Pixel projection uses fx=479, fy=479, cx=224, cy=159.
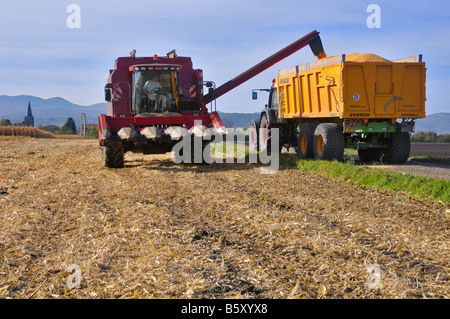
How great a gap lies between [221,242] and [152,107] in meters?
9.38

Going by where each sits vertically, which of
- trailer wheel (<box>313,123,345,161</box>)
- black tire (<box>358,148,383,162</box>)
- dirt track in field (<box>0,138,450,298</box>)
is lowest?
dirt track in field (<box>0,138,450,298</box>)

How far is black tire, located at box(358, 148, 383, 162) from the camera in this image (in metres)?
14.5

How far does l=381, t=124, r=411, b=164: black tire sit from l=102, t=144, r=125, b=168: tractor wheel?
7.40m

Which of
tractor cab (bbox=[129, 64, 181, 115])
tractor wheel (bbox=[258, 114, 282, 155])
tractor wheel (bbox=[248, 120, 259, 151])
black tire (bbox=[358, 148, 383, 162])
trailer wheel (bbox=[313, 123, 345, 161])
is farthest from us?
tractor wheel (bbox=[248, 120, 259, 151])

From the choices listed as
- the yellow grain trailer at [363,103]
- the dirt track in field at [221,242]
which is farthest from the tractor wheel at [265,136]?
the dirt track in field at [221,242]

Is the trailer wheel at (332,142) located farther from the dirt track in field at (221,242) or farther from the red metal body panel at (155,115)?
the dirt track in field at (221,242)

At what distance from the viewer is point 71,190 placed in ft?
28.8

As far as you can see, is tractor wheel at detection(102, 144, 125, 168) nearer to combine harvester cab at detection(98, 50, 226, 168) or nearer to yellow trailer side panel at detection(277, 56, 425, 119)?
combine harvester cab at detection(98, 50, 226, 168)

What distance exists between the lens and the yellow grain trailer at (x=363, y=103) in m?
12.5

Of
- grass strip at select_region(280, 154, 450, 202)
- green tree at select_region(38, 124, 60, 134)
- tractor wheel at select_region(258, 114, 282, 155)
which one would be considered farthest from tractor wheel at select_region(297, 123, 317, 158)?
green tree at select_region(38, 124, 60, 134)

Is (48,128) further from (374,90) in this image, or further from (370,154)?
(374,90)

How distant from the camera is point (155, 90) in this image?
14.0 m

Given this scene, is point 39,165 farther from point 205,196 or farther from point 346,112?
point 346,112

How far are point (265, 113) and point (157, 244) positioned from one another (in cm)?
1254
